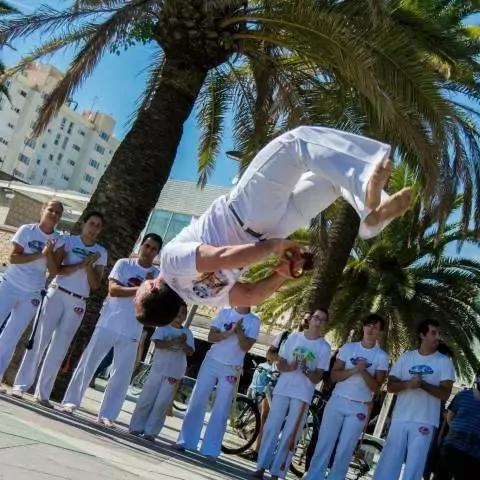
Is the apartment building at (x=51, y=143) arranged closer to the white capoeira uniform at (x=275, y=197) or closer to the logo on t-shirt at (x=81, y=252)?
the logo on t-shirt at (x=81, y=252)

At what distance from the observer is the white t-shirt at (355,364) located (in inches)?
311

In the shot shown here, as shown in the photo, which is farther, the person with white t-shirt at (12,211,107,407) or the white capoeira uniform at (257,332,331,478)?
the white capoeira uniform at (257,332,331,478)

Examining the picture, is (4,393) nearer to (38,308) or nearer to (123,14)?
(38,308)

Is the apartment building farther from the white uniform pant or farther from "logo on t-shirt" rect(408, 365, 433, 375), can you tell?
"logo on t-shirt" rect(408, 365, 433, 375)

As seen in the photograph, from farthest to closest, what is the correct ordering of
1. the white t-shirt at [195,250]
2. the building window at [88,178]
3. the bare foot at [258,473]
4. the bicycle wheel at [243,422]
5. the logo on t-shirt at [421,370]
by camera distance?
1. the building window at [88,178]
2. the bicycle wheel at [243,422]
3. the bare foot at [258,473]
4. the logo on t-shirt at [421,370]
5. the white t-shirt at [195,250]

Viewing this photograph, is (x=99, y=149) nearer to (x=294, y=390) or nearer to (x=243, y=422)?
(x=243, y=422)

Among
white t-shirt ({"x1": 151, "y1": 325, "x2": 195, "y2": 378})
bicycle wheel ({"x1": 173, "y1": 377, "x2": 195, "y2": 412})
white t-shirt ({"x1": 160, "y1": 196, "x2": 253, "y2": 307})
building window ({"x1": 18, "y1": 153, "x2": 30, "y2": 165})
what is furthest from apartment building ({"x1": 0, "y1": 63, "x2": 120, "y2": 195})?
white t-shirt ({"x1": 160, "y1": 196, "x2": 253, "y2": 307})

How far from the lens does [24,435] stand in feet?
15.7

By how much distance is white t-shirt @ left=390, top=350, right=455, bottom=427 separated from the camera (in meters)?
7.50

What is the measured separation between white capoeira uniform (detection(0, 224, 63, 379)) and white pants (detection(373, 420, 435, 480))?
3.87 m

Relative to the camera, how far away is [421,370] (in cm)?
757

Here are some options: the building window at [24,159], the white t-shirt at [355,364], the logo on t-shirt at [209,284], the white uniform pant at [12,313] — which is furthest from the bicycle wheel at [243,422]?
the building window at [24,159]

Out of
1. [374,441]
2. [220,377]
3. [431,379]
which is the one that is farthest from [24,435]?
[374,441]

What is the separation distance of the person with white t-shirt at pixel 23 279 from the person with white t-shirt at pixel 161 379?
58.6 inches
